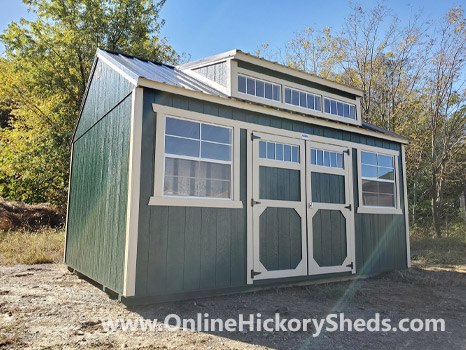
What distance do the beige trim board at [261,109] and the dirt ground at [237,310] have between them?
3.18 meters

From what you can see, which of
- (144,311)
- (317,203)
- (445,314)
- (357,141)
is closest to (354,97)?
(357,141)

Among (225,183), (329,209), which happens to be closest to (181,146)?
(225,183)

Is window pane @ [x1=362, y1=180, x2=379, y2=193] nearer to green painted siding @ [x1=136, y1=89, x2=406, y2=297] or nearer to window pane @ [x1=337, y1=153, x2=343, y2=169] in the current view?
window pane @ [x1=337, y1=153, x2=343, y2=169]

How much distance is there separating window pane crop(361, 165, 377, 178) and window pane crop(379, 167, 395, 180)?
257 mm

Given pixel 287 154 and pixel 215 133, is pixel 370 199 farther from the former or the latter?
pixel 215 133

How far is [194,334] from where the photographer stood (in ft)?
13.2

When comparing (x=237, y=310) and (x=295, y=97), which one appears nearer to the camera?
(x=237, y=310)

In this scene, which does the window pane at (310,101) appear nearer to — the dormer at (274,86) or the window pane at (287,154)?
the dormer at (274,86)

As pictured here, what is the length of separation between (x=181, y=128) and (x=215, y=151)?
699mm

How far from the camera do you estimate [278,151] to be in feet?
21.8

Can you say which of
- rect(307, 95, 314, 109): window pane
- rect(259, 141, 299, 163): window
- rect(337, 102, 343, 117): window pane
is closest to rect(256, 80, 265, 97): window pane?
rect(259, 141, 299, 163): window

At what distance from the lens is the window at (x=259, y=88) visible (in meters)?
6.91

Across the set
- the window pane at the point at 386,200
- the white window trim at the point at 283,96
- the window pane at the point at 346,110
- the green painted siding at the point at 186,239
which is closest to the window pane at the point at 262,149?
the green painted siding at the point at 186,239

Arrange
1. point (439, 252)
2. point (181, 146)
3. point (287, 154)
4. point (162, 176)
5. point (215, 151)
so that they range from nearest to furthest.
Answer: point (162, 176), point (181, 146), point (215, 151), point (287, 154), point (439, 252)
